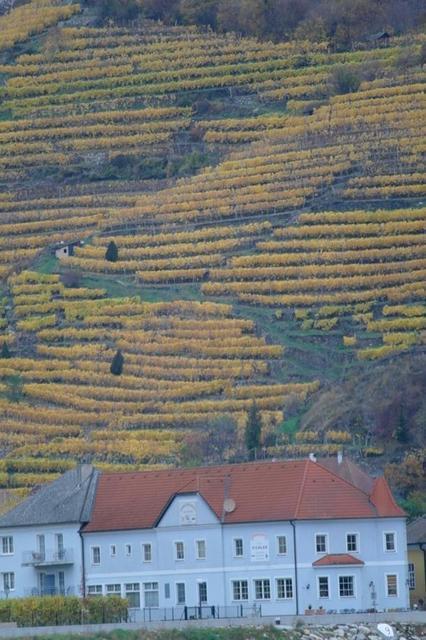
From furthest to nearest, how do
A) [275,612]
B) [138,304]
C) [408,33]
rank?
[408,33], [138,304], [275,612]

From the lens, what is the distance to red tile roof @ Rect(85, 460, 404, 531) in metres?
77.9

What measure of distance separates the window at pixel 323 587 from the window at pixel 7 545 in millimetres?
10720

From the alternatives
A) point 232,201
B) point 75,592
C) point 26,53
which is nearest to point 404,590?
point 75,592

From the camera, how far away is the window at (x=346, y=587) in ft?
254

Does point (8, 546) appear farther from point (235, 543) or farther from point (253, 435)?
point (253, 435)

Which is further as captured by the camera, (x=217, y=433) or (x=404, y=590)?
(x=217, y=433)

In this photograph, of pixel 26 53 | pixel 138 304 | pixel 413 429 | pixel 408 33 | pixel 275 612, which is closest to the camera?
pixel 275 612

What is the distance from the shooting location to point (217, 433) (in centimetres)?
10288

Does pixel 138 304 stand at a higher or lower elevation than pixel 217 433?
higher

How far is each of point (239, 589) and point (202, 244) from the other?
46.3 meters

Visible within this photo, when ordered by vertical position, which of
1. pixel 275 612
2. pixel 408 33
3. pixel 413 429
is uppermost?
pixel 408 33

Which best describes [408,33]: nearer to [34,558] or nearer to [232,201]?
[232,201]

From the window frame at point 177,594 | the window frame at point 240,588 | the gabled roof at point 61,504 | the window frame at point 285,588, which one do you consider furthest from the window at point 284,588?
the gabled roof at point 61,504

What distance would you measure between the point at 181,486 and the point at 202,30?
75.5 meters
